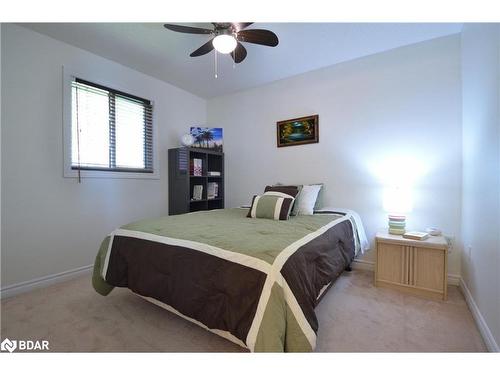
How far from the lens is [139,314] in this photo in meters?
1.64

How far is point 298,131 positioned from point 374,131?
915mm

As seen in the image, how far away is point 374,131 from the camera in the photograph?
251cm

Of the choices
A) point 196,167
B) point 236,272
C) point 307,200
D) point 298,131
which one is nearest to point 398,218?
point 307,200

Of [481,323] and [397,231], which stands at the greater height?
[397,231]

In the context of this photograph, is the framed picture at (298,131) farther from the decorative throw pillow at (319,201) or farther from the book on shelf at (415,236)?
the book on shelf at (415,236)

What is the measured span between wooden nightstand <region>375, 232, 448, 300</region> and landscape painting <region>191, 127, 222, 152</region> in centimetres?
258

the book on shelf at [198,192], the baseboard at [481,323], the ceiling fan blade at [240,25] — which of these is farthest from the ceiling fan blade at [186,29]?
the baseboard at [481,323]

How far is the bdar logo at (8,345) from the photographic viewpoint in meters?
1.30

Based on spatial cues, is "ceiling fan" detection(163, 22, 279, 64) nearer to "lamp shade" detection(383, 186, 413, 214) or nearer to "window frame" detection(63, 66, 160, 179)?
"window frame" detection(63, 66, 160, 179)

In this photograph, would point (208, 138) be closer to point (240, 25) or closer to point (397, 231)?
point (240, 25)

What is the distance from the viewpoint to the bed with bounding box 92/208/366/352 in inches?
39.3
